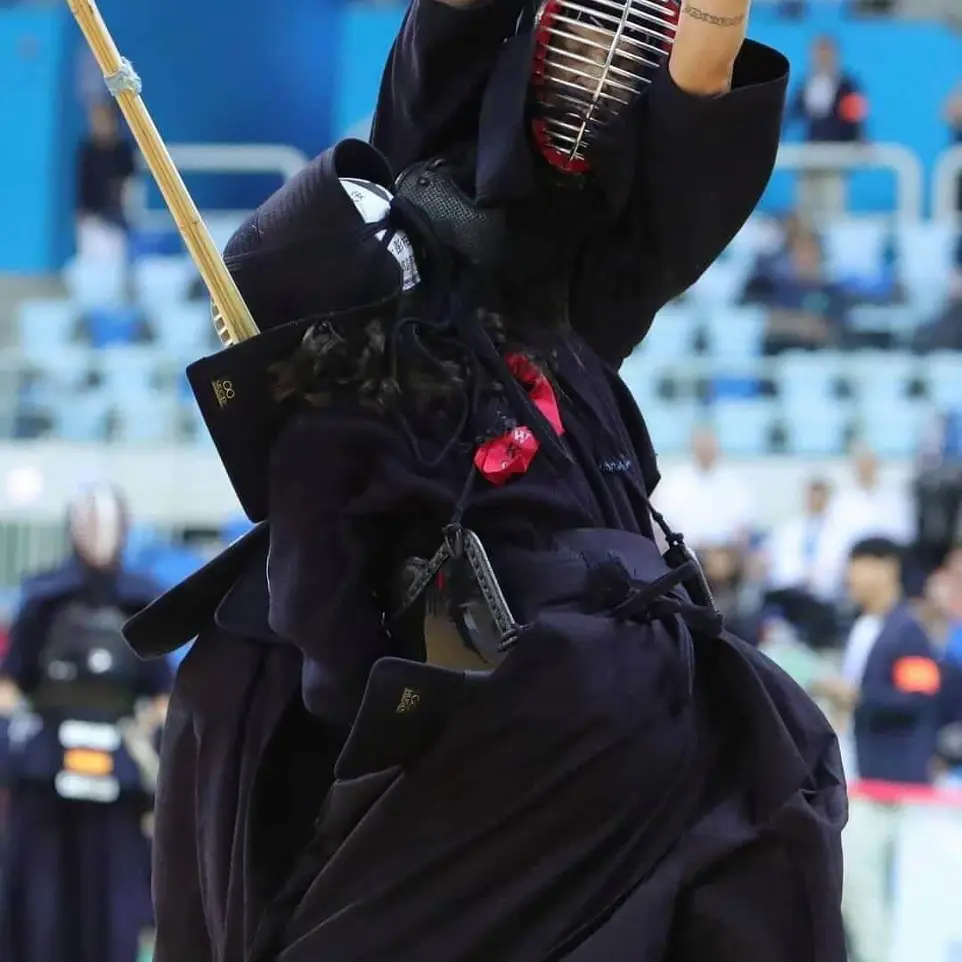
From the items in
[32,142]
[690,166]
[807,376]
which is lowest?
[32,142]

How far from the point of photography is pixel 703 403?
11492mm

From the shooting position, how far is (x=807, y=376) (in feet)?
37.1

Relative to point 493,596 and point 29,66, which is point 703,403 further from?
point 493,596

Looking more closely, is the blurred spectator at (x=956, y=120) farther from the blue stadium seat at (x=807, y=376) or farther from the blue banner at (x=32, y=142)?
the blue banner at (x=32, y=142)

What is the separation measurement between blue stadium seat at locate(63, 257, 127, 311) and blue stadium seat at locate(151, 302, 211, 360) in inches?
21.6

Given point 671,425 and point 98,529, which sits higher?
point 98,529

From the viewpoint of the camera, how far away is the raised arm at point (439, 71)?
262 cm

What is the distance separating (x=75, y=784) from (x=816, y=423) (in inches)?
218

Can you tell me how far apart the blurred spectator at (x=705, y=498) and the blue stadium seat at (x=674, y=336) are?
4.90 ft

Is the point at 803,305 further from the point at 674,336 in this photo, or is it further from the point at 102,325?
the point at 102,325

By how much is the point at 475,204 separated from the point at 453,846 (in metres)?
0.76

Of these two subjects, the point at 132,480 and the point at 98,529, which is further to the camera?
the point at 132,480

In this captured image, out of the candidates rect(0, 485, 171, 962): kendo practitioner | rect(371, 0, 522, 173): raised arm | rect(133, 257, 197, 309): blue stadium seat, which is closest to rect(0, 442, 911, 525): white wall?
rect(133, 257, 197, 309): blue stadium seat

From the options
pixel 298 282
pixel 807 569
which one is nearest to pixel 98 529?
pixel 807 569
